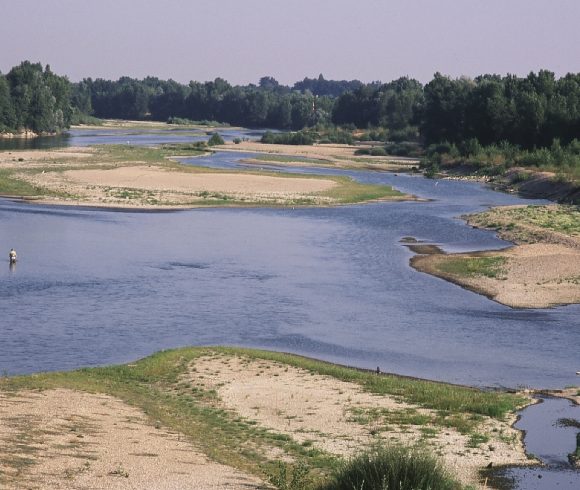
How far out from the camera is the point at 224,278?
48531mm

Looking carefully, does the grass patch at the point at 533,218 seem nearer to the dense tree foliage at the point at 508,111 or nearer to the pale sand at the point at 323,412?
the pale sand at the point at 323,412

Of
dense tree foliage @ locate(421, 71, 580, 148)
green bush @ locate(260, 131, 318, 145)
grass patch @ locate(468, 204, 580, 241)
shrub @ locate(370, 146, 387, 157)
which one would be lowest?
grass patch @ locate(468, 204, 580, 241)

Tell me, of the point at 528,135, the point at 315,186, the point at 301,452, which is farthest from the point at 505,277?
the point at 528,135

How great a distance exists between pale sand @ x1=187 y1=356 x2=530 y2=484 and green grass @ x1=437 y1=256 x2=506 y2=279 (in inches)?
796

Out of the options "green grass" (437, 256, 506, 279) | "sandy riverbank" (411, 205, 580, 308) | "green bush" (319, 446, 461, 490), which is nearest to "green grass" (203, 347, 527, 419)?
"green bush" (319, 446, 461, 490)

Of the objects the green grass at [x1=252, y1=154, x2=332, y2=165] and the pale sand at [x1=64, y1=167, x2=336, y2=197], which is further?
the green grass at [x1=252, y1=154, x2=332, y2=165]

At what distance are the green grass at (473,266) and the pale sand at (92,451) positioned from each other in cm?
2760

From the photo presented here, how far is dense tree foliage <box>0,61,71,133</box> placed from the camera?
559ft

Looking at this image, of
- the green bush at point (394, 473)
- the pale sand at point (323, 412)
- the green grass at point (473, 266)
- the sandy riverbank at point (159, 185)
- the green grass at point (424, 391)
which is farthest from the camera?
the sandy riverbank at point (159, 185)

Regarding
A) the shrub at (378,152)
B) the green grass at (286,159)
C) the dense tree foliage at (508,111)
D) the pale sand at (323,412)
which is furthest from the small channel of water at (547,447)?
the shrub at (378,152)

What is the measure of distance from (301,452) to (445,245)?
129 feet

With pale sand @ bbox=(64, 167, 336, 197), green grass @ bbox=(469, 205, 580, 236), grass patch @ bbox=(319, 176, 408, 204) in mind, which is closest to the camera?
green grass @ bbox=(469, 205, 580, 236)

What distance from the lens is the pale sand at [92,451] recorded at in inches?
768

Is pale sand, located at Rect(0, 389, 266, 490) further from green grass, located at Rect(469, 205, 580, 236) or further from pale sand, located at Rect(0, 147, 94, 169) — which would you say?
pale sand, located at Rect(0, 147, 94, 169)
